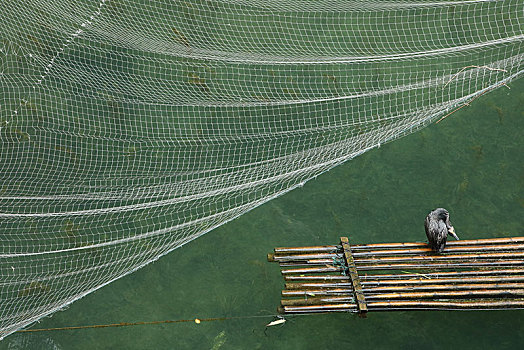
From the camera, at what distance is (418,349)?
3.61 metres

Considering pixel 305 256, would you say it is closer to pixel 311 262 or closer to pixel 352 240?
pixel 311 262

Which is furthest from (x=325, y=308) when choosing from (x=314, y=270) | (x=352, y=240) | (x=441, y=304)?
(x=352, y=240)

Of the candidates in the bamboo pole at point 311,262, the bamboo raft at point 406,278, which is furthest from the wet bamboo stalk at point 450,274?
the bamboo pole at point 311,262

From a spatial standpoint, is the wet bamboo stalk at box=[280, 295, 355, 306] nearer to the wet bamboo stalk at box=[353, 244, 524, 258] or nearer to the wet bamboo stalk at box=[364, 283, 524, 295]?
the wet bamboo stalk at box=[364, 283, 524, 295]

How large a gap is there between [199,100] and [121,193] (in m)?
1.01

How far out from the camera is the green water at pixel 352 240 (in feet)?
12.1

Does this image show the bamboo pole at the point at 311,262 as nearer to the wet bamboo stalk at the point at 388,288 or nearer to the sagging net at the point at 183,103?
the wet bamboo stalk at the point at 388,288

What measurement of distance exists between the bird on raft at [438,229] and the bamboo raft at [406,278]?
0.06 metres

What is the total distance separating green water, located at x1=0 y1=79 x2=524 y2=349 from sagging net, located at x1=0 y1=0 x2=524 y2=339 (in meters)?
0.17

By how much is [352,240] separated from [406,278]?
611 millimetres

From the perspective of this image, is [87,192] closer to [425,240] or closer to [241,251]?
[241,251]

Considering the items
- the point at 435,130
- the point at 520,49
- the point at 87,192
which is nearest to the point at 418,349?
the point at 435,130

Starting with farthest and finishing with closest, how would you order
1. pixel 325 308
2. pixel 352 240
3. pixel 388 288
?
pixel 352 240 < pixel 388 288 < pixel 325 308

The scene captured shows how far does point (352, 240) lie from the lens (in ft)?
13.6
